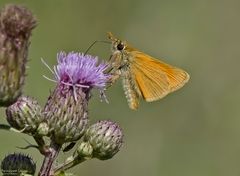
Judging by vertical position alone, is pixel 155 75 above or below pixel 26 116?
above

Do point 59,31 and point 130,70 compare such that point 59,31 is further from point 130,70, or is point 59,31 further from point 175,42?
point 130,70

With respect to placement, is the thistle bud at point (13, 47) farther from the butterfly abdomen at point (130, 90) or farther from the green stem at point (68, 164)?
the butterfly abdomen at point (130, 90)

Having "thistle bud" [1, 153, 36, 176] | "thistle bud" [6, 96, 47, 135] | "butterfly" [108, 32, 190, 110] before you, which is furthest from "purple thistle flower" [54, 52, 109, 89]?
"butterfly" [108, 32, 190, 110]

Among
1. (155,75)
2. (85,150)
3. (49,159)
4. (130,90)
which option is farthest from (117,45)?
(49,159)

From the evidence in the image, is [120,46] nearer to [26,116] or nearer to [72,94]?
[72,94]

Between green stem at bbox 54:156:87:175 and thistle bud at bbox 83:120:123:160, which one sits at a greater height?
thistle bud at bbox 83:120:123:160

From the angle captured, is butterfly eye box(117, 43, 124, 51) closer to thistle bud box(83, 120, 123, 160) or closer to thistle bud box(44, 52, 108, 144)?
thistle bud box(44, 52, 108, 144)
